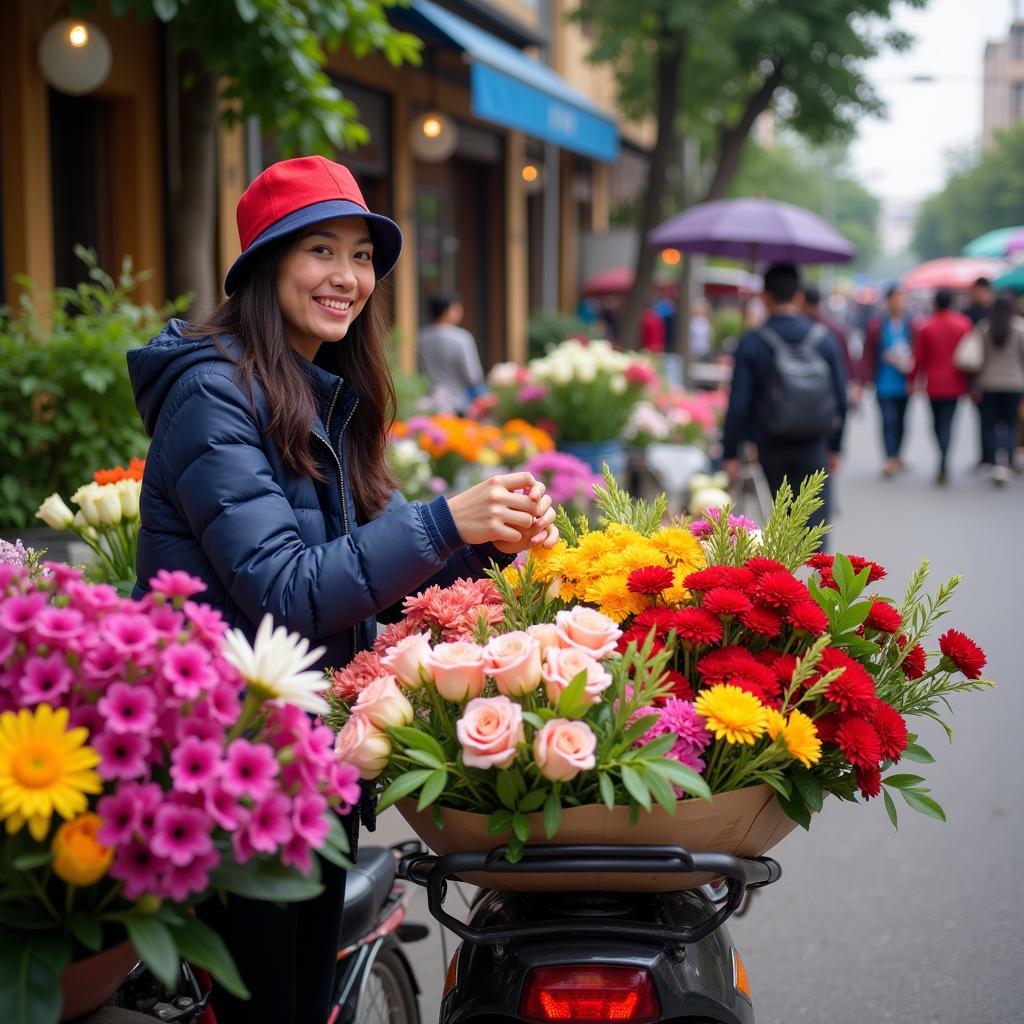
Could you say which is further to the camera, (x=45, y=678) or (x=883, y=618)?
(x=883, y=618)

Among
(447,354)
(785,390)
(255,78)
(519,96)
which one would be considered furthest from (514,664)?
(519,96)

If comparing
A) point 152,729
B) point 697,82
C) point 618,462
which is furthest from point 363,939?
point 697,82

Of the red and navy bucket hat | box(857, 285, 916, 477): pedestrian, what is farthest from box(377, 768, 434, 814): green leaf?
box(857, 285, 916, 477): pedestrian

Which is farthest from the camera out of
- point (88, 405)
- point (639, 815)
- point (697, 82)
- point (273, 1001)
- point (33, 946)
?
point (697, 82)

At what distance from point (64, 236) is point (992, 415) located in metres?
10.3

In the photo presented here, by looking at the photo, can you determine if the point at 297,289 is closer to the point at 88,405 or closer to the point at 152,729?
the point at 152,729

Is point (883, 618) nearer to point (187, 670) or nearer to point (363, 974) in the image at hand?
point (187, 670)

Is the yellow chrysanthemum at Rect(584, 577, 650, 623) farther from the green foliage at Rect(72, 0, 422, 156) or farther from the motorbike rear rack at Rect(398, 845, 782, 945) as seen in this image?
the green foliage at Rect(72, 0, 422, 156)

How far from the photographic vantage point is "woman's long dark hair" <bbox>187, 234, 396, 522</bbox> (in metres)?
2.25

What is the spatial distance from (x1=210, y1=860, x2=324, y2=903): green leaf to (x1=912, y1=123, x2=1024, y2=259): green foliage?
71.7m

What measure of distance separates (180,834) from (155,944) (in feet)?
0.37

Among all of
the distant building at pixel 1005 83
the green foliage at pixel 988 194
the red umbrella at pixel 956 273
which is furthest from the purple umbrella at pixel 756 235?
the distant building at pixel 1005 83

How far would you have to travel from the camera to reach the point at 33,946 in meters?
1.39

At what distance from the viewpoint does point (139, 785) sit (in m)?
1.40
